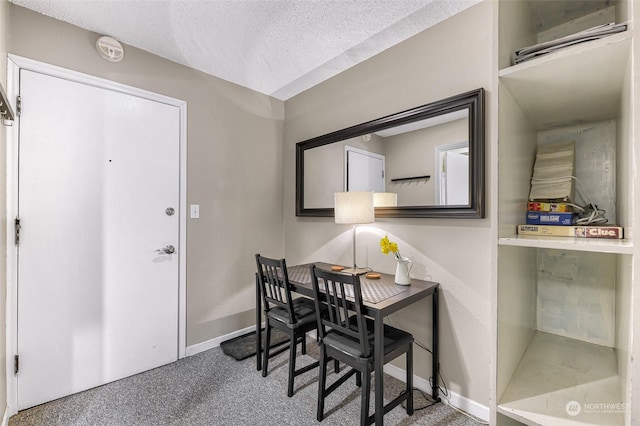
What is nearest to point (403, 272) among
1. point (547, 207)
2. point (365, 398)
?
point (365, 398)

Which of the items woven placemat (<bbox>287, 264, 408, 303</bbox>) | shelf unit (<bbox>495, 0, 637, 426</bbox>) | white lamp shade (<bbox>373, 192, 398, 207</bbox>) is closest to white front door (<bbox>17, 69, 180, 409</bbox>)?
woven placemat (<bbox>287, 264, 408, 303</bbox>)

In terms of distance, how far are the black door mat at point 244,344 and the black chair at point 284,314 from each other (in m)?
0.38

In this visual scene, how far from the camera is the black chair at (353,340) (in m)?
1.51

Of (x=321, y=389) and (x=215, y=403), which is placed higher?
(x=321, y=389)

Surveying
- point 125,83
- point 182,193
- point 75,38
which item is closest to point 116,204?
point 182,193

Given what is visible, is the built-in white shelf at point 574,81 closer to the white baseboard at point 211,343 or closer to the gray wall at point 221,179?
the gray wall at point 221,179

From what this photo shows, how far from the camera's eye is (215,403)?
1.85 m

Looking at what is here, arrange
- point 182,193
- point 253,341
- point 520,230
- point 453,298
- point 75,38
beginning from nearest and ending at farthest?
point 520,230
point 453,298
point 75,38
point 182,193
point 253,341

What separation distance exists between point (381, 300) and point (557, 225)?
3.14ft

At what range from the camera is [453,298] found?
1.82 metres

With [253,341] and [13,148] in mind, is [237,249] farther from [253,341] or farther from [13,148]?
[13,148]

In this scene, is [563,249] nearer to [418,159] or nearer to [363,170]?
[418,159]

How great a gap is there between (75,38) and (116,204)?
3.91ft

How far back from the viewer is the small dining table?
1476mm
